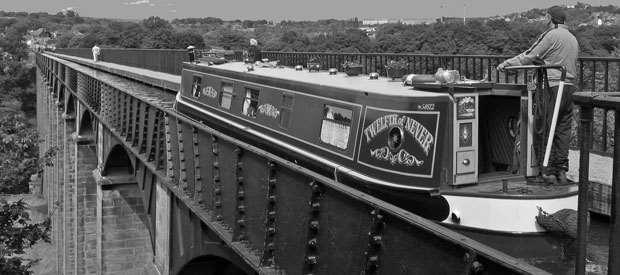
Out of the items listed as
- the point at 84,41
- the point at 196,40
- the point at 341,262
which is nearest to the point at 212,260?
the point at 341,262

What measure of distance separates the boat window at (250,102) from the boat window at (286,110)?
1.06 m

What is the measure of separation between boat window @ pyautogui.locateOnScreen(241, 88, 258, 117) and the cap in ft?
15.6

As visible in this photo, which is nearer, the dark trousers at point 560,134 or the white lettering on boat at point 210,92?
the dark trousers at point 560,134

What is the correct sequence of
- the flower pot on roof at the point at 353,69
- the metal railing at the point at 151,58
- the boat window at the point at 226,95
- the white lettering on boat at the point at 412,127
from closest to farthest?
the white lettering on boat at the point at 412,127, the flower pot on roof at the point at 353,69, the boat window at the point at 226,95, the metal railing at the point at 151,58

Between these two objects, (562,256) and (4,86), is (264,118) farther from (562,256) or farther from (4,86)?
(4,86)


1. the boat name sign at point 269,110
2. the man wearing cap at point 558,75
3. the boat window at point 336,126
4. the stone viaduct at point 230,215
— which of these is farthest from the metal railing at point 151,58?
the man wearing cap at point 558,75

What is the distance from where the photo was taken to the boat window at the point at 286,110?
9766 mm

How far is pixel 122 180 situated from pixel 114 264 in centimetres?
281

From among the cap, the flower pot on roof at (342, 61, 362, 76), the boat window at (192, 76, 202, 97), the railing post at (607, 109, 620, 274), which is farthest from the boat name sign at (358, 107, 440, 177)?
the boat window at (192, 76, 202, 97)

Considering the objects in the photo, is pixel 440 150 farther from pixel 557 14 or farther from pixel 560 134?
pixel 557 14

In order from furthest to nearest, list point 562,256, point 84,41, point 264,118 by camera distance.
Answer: point 84,41 → point 264,118 → point 562,256

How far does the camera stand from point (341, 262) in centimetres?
592

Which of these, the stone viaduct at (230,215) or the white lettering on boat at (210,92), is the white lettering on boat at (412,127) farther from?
the white lettering on boat at (210,92)

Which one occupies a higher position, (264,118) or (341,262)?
(264,118)
